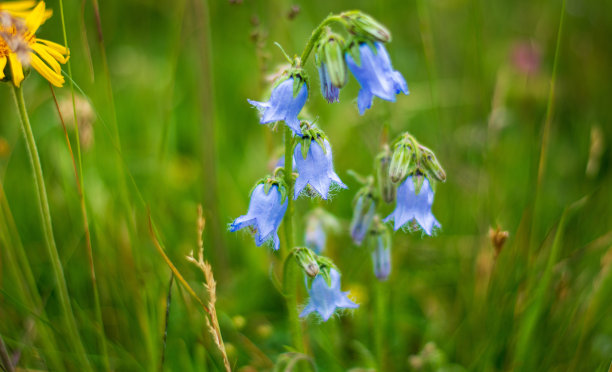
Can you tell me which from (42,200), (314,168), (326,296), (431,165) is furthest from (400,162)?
(42,200)

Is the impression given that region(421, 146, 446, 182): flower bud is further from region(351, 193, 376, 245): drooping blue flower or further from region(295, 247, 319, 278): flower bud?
region(295, 247, 319, 278): flower bud

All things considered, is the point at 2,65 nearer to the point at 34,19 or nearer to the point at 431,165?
the point at 34,19

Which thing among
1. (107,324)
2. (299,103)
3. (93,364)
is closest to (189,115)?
(107,324)

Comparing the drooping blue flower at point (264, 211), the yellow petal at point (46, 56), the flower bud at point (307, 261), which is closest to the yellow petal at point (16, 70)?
the yellow petal at point (46, 56)

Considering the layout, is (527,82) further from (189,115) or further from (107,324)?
(107,324)

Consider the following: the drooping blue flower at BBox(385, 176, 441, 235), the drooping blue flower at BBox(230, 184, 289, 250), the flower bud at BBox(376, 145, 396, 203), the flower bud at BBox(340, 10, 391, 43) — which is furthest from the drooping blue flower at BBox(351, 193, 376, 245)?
the flower bud at BBox(340, 10, 391, 43)

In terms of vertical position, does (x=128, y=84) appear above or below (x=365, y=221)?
above
